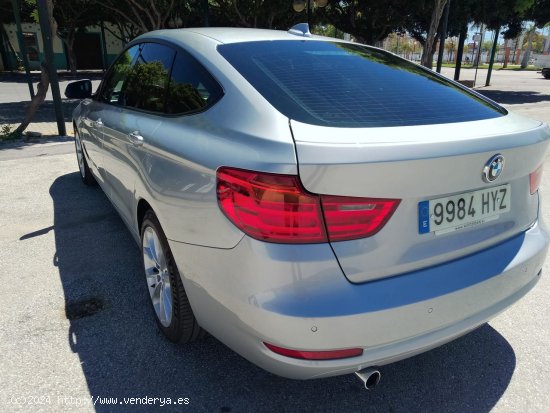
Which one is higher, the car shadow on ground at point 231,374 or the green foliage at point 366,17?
the green foliage at point 366,17

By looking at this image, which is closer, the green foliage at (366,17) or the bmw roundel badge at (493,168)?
the bmw roundel badge at (493,168)

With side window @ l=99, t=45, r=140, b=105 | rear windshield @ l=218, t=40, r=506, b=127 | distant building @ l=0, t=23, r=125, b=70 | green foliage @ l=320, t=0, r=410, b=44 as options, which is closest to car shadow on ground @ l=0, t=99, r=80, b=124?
side window @ l=99, t=45, r=140, b=105

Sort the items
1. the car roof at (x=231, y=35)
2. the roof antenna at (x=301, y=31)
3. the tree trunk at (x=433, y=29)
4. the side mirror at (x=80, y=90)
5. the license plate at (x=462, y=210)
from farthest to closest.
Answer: the tree trunk at (x=433, y=29), the side mirror at (x=80, y=90), the roof antenna at (x=301, y=31), the car roof at (x=231, y=35), the license plate at (x=462, y=210)

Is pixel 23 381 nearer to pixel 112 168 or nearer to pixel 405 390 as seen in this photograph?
pixel 112 168

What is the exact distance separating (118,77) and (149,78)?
2.83 feet

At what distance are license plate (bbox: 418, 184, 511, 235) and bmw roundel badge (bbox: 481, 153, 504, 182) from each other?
0.19 ft

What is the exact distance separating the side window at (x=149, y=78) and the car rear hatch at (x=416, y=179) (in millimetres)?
1241

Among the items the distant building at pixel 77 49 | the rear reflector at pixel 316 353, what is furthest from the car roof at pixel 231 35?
the distant building at pixel 77 49

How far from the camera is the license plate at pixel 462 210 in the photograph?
1.68 m

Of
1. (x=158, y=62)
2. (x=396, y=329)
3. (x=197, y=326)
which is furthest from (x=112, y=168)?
(x=396, y=329)

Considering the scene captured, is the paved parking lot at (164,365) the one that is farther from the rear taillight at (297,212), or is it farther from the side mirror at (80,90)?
the side mirror at (80,90)

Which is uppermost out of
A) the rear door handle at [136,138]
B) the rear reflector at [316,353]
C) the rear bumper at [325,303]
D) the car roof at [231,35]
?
the car roof at [231,35]

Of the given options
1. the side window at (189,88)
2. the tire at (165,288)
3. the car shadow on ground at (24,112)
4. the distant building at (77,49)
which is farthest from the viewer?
the distant building at (77,49)

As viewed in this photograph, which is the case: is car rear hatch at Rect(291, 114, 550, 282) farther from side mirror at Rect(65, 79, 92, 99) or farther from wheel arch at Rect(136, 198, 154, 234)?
side mirror at Rect(65, 79, 92, 99)
